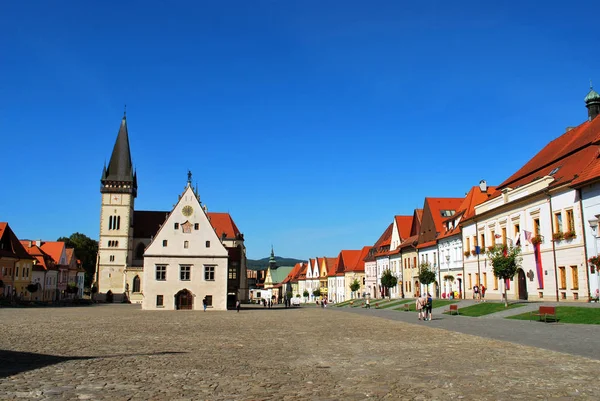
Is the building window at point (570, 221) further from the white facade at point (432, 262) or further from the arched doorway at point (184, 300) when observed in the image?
the arched doorway at point (184, 300)

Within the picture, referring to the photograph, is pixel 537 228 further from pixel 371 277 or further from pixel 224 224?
pixel 224 224

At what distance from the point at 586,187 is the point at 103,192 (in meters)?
89.8

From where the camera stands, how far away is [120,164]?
10581cm

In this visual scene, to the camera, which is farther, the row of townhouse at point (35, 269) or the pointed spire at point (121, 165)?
the pointed spire at point (121, 165)

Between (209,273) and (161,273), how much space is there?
17.7 feet

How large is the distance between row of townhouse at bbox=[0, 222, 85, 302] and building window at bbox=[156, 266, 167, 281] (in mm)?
18755

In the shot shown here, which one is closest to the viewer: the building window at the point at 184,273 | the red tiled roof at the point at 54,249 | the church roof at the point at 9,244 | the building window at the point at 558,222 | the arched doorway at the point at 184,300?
the building window at the point at 558,222

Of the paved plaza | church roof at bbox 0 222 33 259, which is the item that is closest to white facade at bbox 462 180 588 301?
the paved plaza

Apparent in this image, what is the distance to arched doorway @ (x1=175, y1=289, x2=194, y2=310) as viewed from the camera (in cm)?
6281

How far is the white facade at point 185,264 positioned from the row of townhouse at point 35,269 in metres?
18.7

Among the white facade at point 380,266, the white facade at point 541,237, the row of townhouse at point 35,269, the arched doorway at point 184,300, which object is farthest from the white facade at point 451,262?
the row of townhouse at point 35,269

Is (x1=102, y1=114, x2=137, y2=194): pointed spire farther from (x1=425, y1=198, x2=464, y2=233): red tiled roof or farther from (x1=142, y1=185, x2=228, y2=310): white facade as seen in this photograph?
(x1=425, y1=198, x2=464, y2=233): red tiled roof

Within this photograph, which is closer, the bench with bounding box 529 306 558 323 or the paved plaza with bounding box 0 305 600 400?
the paved plaza with bounding box 0 305 600 400

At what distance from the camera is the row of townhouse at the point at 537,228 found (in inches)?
1320
